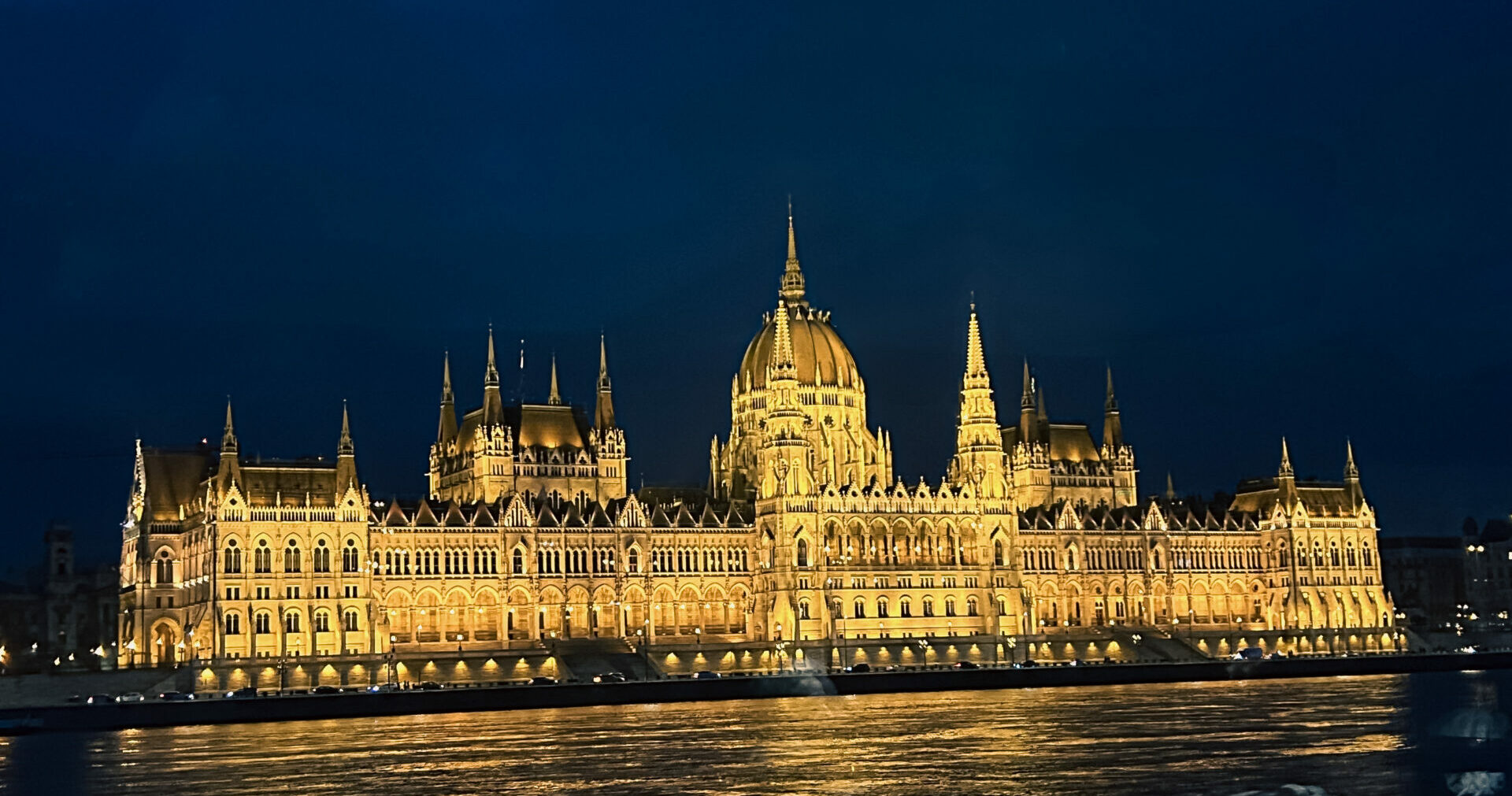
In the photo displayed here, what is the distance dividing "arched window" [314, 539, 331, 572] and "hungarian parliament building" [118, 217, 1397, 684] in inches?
6.7

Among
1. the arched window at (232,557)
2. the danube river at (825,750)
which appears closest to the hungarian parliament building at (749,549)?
the arched window at (232,557)

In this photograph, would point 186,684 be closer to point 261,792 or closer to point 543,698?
point 543,698

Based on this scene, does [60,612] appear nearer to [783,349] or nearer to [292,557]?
[292,557]

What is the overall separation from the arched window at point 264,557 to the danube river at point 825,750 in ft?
92.3

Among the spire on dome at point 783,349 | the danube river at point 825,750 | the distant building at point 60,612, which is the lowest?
the danube river at point 825,750

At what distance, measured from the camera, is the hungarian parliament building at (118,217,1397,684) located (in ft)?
474

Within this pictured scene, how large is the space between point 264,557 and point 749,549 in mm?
38219

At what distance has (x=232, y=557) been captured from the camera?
14100cm

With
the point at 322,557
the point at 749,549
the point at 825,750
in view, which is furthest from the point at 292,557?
the point at 825,750

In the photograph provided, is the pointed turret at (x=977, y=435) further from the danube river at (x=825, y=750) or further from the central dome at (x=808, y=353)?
the danube river at (x=825, y=750)

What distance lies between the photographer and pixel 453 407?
567 feet

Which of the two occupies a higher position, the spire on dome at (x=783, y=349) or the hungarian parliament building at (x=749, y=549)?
the spire on dome at (x=783, y=349)

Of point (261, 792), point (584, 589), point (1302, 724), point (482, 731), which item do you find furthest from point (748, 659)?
point (261, 792)

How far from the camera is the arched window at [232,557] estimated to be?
141 metres
